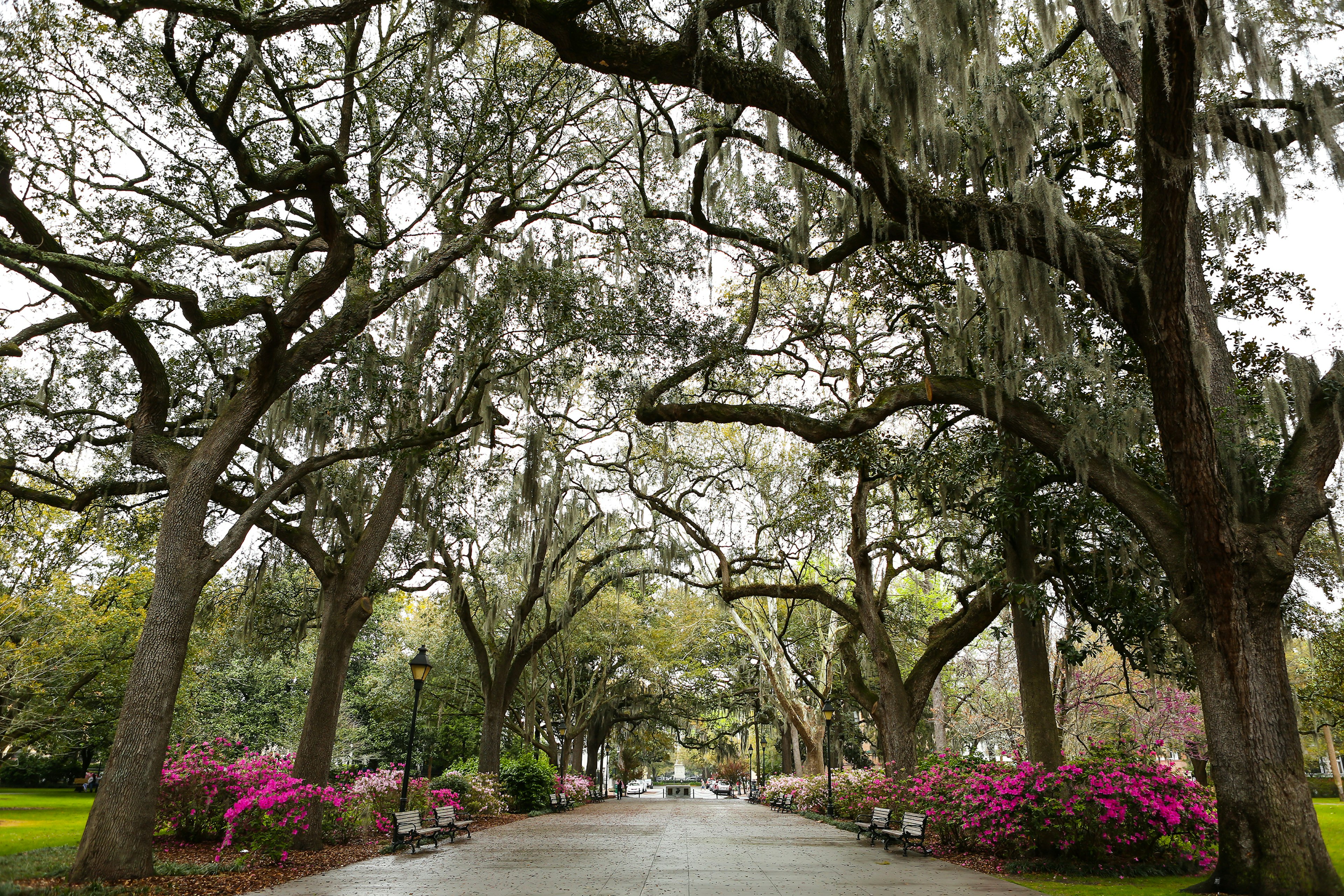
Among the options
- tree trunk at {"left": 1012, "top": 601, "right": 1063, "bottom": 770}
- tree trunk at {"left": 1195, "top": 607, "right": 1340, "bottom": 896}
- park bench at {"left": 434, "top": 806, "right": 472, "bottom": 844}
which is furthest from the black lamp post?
tree trunk at {"left": 1195, "top": 607, "right": 1340, "bottom": 896}

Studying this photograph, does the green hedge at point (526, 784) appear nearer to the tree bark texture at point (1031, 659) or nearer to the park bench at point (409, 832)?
the park bench at point (409, 832)

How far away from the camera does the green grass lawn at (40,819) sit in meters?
10.6

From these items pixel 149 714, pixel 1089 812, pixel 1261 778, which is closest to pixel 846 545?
pixel 1089 812

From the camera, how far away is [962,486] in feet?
35.9

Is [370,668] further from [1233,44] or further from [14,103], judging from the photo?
[1233,44]

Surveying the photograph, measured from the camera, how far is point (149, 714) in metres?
7.44

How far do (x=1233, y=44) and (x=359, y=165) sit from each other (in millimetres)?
10071

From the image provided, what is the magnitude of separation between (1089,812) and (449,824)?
962cm

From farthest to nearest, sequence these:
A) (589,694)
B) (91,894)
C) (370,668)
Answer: (370,668), (589,694), (91,894)

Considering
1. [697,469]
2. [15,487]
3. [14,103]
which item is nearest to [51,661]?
[15,487]

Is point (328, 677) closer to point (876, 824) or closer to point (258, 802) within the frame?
point (258, 802)

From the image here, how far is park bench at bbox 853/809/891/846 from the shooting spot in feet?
38.6

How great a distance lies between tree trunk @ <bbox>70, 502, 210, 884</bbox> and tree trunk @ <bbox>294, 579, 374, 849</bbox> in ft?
10.1

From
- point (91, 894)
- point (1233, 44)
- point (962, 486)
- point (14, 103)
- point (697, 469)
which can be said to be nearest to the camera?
point (91, 894)
